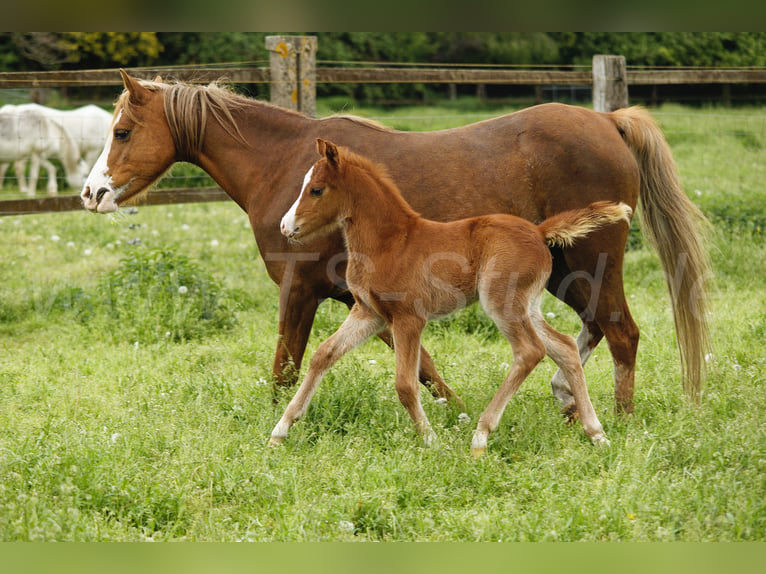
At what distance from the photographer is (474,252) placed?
13.5 feet

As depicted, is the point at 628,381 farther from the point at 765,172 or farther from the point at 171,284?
the point at 765,172

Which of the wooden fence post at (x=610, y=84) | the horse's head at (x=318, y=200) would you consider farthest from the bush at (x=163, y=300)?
the wooden fence post at (x=610, y=84)

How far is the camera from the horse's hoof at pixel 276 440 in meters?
4.09

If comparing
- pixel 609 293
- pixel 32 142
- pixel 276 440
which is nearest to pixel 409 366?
pixel 276 440

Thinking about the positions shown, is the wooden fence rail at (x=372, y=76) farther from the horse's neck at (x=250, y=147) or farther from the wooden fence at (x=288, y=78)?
the horse's neck at (x=250, y=147)

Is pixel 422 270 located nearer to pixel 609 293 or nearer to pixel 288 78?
pixel 609 293

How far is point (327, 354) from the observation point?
→ 423 cm

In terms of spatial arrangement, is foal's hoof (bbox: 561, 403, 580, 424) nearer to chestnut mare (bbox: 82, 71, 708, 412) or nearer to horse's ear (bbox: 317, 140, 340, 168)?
chestnut mare (bbox: 82, 71, 708, 412)

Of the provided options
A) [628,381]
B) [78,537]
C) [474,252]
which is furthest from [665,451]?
[78,537]

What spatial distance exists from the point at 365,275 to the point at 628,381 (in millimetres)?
1587

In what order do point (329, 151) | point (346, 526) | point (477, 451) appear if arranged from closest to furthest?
point (346, 526)
point (477, 451)
point (329, 151)

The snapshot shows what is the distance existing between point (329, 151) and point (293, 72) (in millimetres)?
3449

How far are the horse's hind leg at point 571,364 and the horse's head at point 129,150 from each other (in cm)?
234

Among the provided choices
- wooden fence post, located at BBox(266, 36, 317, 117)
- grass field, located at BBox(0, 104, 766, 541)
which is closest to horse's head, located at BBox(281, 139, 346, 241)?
grass field, located at BBox(0, 104, 766, 541)
